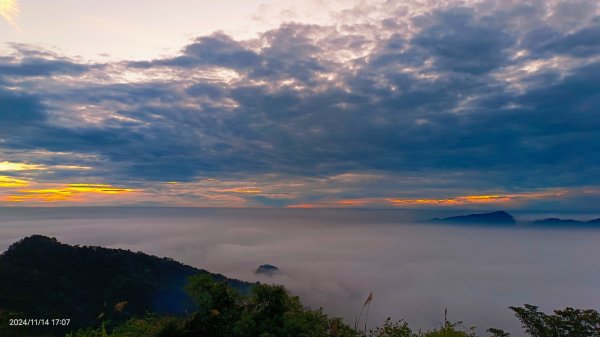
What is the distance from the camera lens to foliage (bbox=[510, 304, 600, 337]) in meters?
31.9

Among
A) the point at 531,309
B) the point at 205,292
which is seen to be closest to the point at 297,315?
the point at 205,292

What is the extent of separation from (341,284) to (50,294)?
445 ft

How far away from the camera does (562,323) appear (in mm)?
33625

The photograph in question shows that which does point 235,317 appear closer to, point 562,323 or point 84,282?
point 562,323

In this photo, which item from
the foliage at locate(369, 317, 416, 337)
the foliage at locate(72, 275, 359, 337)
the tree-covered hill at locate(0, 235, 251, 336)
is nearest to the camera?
the foliage at locate(72, 275, 359, 337)

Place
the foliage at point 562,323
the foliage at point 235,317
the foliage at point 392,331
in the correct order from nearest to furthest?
the foliage at point 235,317 → the foliage at point 392,331 → the foliage at point 562,323

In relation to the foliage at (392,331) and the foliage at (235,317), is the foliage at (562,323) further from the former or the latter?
the foliage at (235,317)

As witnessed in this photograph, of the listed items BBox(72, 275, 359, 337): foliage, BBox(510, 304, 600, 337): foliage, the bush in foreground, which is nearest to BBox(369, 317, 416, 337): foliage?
the bush in foreground

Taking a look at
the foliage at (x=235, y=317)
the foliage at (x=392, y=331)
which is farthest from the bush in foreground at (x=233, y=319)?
the foliage at (x=392, y=331)

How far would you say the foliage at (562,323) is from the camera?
105 ft

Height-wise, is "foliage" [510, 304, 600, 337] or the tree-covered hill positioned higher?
"foliage" [510, 304, 600, 337]

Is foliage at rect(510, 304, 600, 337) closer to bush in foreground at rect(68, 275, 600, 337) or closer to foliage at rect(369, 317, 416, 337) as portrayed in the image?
foliage at rect(369, 317, 416, 337)

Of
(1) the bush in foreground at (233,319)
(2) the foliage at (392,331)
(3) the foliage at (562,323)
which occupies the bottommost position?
(3) the foliage at (562,323)

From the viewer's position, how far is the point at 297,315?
7910 millimetres
